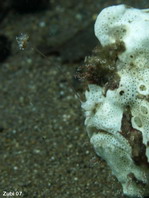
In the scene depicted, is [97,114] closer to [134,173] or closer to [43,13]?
[134,173]

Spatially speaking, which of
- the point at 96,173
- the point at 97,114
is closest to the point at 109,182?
the point at 96,173

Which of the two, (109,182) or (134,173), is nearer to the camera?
(134,173)

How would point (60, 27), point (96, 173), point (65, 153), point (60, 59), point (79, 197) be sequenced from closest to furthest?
point (79, 197), point (96, 173), point (65, 153), point (60, 59), point (60, 27)

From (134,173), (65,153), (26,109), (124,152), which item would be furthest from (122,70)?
(26,109)

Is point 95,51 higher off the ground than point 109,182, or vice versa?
point 95,51

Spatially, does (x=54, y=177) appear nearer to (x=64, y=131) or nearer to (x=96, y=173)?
(x=96, y=173)

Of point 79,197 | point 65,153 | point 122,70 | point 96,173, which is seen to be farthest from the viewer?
point 65,153

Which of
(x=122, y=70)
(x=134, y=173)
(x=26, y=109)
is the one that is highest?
(x=122, y=70)
